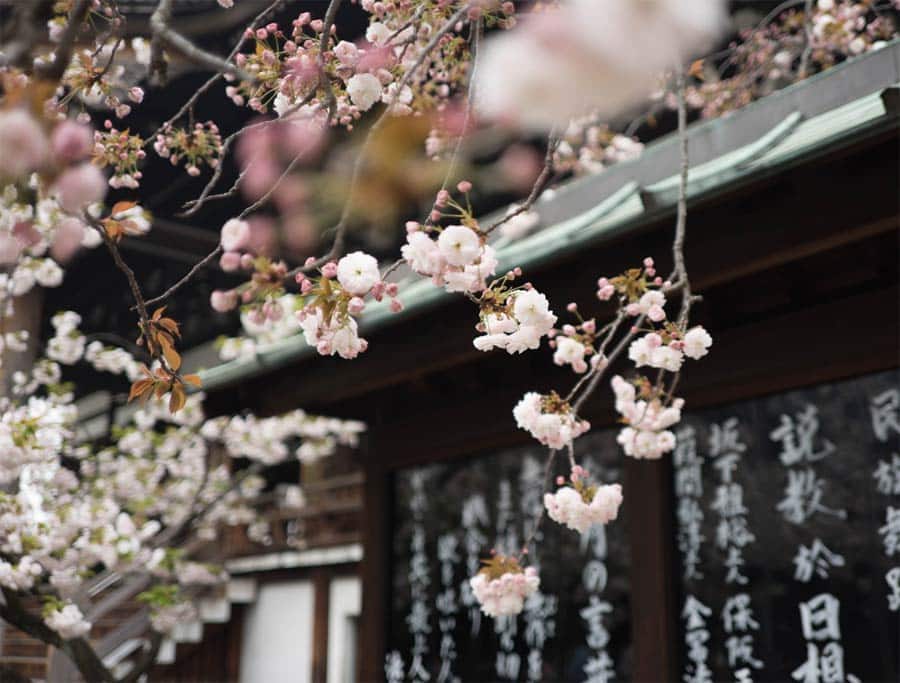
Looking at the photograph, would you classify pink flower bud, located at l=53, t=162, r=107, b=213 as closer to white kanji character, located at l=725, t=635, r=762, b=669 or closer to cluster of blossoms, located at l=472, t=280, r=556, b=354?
cluster of blossoms, located at l=472, t=280, r=556, b=354

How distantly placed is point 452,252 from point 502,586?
135 centimetres

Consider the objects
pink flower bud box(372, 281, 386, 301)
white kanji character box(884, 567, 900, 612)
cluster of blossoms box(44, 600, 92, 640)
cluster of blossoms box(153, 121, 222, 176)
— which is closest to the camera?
pink flower bud box(372, 281, 386, 301)

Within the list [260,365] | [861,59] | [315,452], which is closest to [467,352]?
[260,365]

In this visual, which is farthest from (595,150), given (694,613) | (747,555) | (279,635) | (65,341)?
(279,635)

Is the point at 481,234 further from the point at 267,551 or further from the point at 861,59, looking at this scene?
the point at 267,551

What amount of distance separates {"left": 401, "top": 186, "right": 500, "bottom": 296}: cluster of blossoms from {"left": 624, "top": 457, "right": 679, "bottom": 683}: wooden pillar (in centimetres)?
270

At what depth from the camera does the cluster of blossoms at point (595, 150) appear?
6.42m

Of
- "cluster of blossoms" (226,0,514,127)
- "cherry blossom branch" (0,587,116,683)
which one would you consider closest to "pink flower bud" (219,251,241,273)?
"cluster of blossoms" (226,0,514,127)

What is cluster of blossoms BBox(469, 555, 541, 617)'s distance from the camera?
9.45 feet

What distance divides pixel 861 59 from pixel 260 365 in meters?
3.62

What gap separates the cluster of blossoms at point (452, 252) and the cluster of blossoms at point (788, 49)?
147 inches

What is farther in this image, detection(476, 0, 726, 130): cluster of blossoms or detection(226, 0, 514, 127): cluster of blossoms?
detection(226, 0, 514, 127): cluster of blossoms

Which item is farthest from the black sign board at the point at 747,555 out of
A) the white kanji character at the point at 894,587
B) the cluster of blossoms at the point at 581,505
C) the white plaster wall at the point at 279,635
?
the white plaster wall at the point at 279,635

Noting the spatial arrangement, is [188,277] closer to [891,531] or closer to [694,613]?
[891,531]
